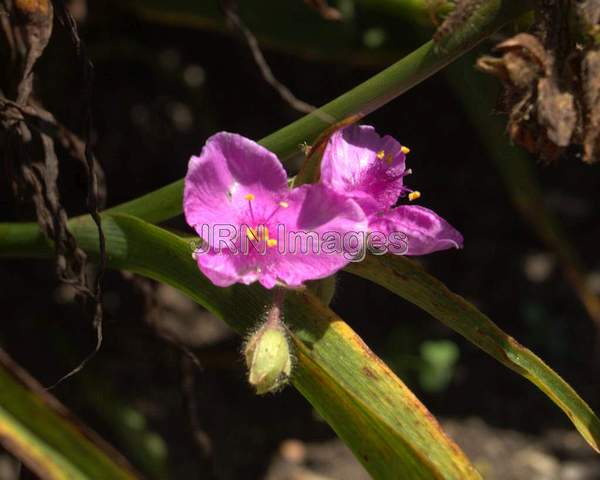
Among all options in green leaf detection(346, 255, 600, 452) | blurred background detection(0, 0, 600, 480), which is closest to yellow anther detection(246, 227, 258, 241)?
green leaf detection(346, 255, 600, 452)

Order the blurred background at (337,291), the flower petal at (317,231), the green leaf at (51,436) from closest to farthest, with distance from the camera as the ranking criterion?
the green leaf at (51,436)
the flower petal at (317,231)
the blurred background at (337,291)

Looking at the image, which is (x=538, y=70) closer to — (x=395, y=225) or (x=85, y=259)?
A: (x=395, y=225)

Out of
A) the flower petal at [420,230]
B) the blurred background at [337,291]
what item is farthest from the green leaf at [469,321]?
the blurred background at [337,291]

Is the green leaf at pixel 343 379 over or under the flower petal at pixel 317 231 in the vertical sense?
under

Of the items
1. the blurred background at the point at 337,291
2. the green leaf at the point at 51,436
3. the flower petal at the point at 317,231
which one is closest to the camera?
the green leaf at the point at 51,436

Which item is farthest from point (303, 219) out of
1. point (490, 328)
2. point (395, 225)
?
point (490, 328)

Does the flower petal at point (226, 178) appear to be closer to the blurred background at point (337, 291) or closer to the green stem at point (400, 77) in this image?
the green stem at point (400, 77)
